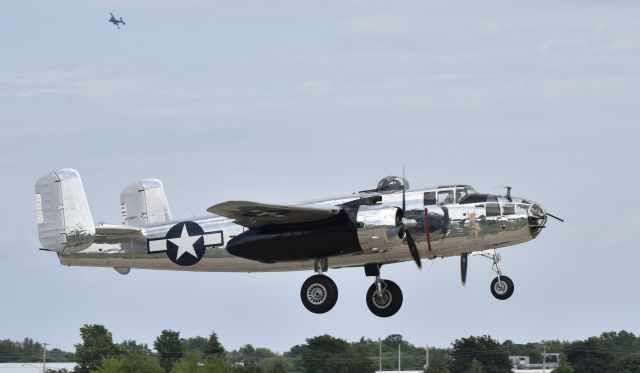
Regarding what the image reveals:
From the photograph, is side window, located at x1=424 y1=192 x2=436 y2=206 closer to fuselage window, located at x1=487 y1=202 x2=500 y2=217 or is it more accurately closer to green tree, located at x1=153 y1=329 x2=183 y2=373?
fuselage window, located at x1=487 y1=202 x2=500 y2=217

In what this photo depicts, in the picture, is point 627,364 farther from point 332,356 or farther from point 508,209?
point 508,209

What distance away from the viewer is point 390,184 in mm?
41156

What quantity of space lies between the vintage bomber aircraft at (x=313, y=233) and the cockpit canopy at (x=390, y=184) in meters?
0.03

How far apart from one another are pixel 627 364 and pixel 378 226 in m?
61.7

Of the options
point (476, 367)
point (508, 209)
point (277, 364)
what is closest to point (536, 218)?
point (508, 209)

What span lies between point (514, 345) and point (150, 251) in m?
79.8

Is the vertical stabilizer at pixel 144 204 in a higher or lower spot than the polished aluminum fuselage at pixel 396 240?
higher

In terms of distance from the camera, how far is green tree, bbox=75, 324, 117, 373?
89.6 m

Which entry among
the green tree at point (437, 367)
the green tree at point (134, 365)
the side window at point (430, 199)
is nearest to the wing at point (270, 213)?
the side window at point (430, 199)

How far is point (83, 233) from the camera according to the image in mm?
41344

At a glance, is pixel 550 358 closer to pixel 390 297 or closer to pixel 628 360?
pixel 628 360

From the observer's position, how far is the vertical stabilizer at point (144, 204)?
1890 inches

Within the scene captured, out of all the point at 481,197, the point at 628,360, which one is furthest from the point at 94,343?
the point at 481,197

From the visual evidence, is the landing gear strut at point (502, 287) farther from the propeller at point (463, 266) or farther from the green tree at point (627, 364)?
the green tree at point (627, 364)
